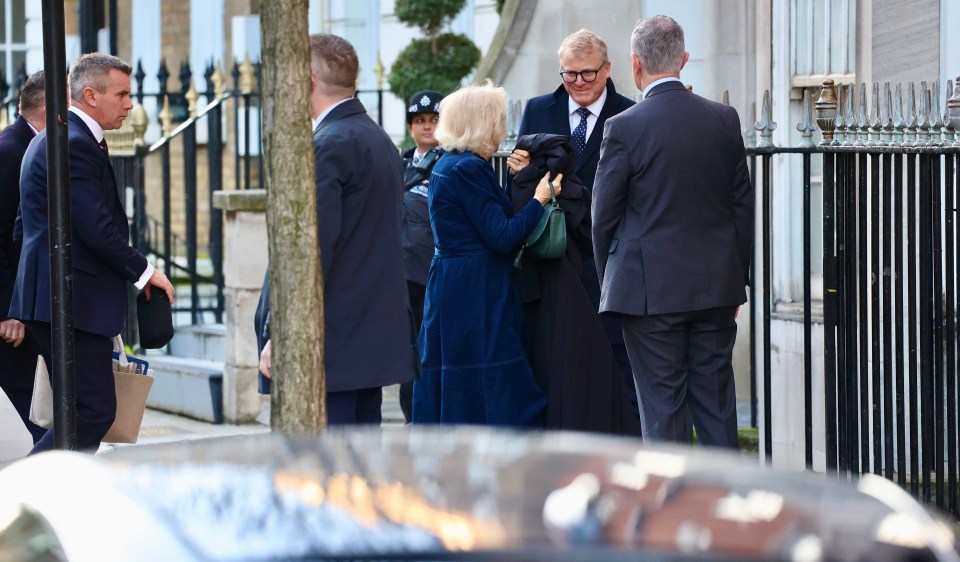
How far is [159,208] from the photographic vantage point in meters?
19.0

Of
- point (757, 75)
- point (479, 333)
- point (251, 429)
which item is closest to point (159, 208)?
point (251, 429)

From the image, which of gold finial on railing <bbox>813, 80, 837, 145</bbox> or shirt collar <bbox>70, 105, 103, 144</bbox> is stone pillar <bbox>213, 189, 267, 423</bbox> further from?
gold finial on railing <bbox>813, 80, 837, 145</bbox>

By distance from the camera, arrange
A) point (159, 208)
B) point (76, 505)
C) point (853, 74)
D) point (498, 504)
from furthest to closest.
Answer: point (159, 208), point (853, 74), point (76, 505), point (498, 504)

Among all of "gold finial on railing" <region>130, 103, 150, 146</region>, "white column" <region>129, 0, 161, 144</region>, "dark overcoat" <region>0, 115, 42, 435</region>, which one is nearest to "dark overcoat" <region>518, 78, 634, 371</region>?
"dark overcoat" <region>0, 115, 42, 435</region>

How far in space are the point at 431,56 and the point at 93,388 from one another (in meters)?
6.85

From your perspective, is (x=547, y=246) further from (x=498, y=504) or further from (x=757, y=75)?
(x=498, y=504)

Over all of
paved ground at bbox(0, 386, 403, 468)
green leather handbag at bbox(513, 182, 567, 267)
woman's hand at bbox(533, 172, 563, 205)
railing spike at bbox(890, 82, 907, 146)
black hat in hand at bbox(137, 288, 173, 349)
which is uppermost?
railing spike at bbox(890, 82, 907, 146)

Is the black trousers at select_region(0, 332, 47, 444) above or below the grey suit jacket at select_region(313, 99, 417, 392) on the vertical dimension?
below

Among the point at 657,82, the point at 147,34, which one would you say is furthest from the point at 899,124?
the point at 147,34

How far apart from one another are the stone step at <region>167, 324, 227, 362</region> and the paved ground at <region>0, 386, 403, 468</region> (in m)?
0.50

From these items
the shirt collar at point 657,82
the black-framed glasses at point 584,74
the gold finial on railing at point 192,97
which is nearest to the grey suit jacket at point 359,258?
the shirt collar at point 657,82

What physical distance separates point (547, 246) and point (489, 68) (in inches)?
138

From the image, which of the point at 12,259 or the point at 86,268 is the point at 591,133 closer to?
the point at 86,268

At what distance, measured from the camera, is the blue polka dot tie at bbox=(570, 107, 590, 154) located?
23.8ft
